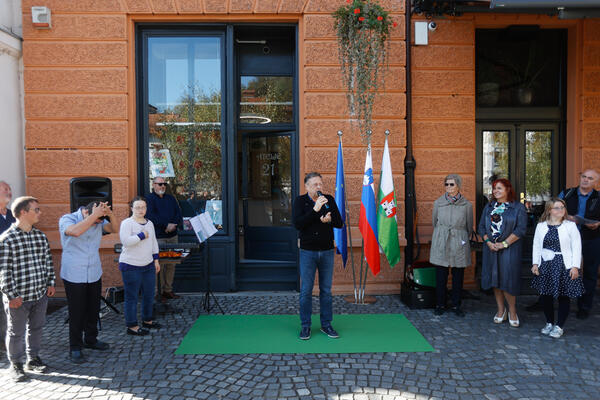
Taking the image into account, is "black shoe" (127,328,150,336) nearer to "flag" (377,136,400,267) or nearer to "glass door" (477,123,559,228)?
"flag" (377,136,400,267)

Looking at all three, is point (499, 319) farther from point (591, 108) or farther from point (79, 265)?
point (79, 265)

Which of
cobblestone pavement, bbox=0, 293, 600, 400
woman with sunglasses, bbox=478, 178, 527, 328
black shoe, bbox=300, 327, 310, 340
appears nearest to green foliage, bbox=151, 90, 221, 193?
cobblestone pavement, bbox=0, 293, 600, 400

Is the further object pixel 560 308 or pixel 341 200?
pixel 341 200

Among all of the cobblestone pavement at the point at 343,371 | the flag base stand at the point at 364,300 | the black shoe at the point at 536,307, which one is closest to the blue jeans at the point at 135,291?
the cobblestone pavement at the point at 343,371

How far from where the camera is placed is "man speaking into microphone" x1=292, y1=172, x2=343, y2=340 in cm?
487

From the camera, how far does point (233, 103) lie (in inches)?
275

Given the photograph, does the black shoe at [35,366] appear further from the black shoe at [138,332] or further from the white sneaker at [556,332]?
the white sneaker at [556,332]

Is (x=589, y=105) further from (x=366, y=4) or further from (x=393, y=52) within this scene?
(x=366, y=4)

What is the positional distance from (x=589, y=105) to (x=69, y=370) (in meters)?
7.71

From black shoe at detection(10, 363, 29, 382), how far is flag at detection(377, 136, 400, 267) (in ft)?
13.7

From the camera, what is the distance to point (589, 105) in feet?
23.2

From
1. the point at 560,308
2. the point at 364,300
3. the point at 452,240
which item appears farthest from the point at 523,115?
the point at 364,300

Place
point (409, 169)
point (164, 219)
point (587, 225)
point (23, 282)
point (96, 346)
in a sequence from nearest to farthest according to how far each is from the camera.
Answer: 1. point (23, 282)
2. point (96, 346)
3. point (587, 225)
4. point (164, 219)
5. point (409, 169)

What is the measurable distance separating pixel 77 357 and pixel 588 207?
5.96 metres
